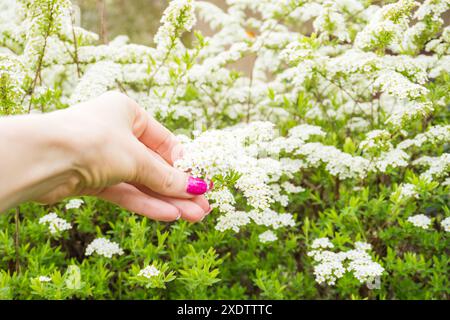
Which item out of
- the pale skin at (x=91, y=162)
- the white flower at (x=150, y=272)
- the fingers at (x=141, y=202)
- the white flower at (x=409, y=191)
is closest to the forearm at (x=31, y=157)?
the pale skin at (x=91, y=162)

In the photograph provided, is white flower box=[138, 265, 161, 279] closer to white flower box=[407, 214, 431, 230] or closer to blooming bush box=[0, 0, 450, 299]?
blooming bush box=[0, 0, 450, 299]

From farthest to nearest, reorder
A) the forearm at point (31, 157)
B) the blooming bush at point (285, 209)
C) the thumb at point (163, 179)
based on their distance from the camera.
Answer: the blooming bush at point (285, 209) → the thumb at point (163, 179) → the forearm at point (31, 157)

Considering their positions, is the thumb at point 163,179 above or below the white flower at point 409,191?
below

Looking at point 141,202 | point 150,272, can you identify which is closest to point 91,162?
point 141,202

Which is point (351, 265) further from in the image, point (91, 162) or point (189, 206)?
point (91, 162)

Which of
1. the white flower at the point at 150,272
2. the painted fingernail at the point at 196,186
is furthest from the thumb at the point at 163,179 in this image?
the white flower at the point at 150,272

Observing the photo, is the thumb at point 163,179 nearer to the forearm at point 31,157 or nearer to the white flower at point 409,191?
the forearm at point 31,157

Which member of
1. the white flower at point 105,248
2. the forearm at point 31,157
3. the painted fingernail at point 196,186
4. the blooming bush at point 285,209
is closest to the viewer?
the forearm at point 31,157

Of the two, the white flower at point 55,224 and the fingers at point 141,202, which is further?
the white flower at point 55,224

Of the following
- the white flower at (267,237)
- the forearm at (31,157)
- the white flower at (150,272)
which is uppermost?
the white flower at (267,237)
